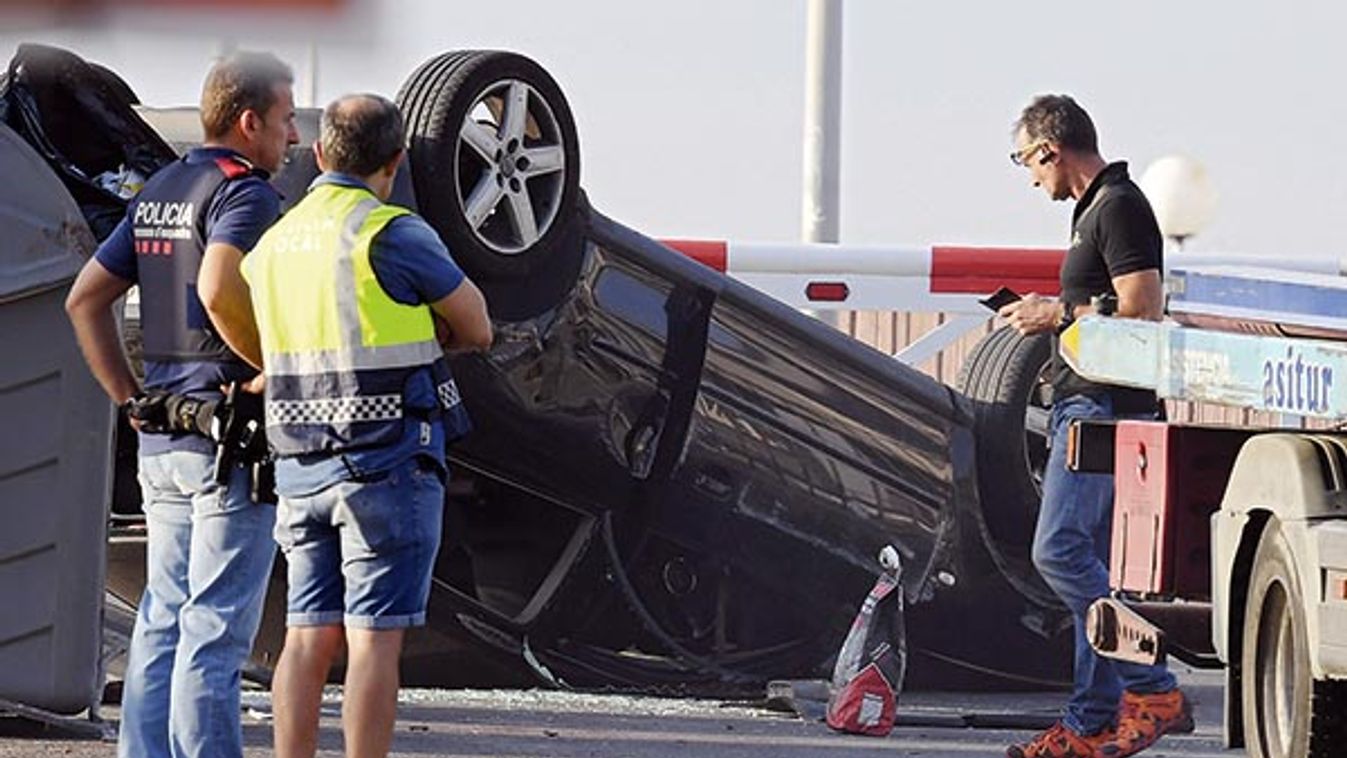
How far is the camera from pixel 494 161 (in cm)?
862

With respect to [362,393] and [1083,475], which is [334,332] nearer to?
[362,393]

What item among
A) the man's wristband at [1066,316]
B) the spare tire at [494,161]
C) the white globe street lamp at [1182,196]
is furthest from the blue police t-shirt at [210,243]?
the white globe street lamp at [1182,196]

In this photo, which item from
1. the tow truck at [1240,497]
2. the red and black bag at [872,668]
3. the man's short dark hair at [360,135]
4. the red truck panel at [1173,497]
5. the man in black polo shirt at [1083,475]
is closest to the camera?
the tow truck at [1240,497]

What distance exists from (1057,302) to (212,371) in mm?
2688

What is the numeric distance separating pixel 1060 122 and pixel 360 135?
2.60m

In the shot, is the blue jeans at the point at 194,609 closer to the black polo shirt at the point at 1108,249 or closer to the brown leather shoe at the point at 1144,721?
the black polo shirt at the point at 1108,249

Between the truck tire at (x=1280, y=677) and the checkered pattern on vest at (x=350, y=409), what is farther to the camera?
the truck tire at (x=1280, y=677)

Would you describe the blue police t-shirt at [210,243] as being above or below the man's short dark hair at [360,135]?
below

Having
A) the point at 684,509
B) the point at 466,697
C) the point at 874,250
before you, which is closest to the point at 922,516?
the point at 684,509

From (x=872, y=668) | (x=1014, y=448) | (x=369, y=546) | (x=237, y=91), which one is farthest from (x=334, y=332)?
(x=1014, y=448)

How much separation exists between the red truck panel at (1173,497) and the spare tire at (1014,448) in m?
2.28

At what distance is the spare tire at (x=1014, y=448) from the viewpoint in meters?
9.96

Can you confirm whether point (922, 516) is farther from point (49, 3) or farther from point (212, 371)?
point (49, 3)

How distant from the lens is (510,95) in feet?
28.4
